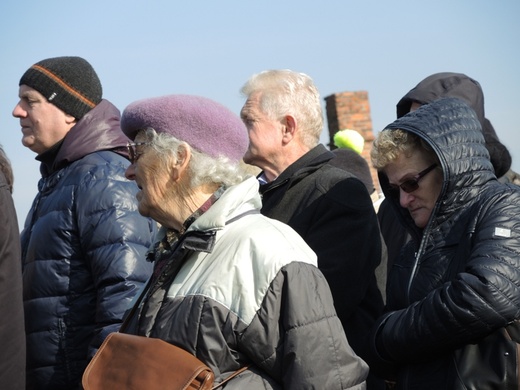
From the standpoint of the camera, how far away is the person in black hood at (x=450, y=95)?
151 inches

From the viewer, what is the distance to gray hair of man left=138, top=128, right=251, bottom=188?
9.05 feet

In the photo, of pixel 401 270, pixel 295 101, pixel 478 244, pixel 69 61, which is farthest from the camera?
pixel 69 61

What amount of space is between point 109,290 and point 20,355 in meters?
0.54

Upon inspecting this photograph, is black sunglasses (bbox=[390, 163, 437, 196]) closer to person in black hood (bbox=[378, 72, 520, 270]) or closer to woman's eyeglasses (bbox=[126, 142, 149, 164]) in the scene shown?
person in black hood (bbox=[378, 72, 520, 270])

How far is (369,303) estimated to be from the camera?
369 cm

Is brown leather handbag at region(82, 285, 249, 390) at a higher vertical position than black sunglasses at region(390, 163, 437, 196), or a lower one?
lower

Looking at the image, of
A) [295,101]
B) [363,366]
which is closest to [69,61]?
[295,101]

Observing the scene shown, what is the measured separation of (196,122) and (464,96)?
1.61 meters

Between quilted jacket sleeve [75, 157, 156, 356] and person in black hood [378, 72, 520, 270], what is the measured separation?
1432mm

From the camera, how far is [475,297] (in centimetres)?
268

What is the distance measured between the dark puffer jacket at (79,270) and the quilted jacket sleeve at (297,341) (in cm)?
139

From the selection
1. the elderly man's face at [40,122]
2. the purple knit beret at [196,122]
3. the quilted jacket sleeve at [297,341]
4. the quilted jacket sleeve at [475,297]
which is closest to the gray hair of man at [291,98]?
the elderly man's face at [40,122]

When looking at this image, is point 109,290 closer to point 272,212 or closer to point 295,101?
point 272,212

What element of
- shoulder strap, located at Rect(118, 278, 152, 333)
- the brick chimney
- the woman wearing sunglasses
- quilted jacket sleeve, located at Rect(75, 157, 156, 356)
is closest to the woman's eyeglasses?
shoulder strap, located at Rect(118, 278, 152, 333)
